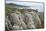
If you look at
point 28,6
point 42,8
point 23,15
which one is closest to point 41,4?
point 42,8

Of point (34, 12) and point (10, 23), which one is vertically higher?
point (34, 12)

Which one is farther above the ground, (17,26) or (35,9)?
(35,9)

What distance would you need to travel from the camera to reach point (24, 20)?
1.20 meters

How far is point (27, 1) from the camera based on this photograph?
4.01 feet

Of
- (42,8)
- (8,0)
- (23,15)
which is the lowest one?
(23,15)

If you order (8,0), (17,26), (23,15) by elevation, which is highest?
(8,0)

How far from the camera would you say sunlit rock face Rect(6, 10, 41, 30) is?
3.90 feet

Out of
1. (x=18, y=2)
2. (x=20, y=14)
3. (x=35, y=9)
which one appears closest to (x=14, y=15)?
(x=20, y=14)

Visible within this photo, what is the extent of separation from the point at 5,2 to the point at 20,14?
0.27 metres

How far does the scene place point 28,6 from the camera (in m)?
1.23

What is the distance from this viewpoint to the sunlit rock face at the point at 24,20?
1.19 metres

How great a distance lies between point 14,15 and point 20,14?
9 centimetres

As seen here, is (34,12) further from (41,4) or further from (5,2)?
(5,2)

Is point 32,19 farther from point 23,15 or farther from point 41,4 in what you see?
point 41,4
